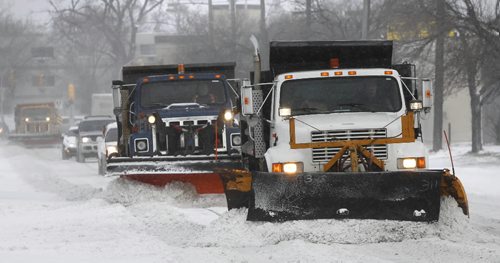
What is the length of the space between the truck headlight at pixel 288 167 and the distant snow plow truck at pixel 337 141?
12mm

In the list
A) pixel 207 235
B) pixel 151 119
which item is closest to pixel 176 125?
pixel 151 119

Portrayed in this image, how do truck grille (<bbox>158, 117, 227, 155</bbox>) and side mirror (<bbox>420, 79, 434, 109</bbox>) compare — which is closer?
side mirror (<bbox>420, 79, 434, 109</bbox>)

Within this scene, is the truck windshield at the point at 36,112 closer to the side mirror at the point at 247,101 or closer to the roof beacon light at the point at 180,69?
the roof beacon light at the point at 180,69

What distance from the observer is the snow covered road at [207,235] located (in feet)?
33.1

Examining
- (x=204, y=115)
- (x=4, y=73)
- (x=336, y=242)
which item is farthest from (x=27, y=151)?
(x=4, y=73)

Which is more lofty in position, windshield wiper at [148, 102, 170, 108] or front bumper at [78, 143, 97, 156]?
windshield wiper at [148, 102, 170, 108]

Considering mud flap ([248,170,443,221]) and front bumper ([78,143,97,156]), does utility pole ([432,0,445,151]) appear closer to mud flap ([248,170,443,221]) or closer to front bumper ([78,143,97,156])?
front bumper ([78,143,97,156])

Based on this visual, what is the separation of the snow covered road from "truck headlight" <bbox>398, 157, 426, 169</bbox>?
35.5 inches

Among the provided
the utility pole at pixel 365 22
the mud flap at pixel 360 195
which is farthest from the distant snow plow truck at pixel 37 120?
the mud flap at pixel 360 195

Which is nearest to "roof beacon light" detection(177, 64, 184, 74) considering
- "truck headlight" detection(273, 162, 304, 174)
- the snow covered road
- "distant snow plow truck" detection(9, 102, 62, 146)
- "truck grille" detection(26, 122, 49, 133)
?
the snow covered road

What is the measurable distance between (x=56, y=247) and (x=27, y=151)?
36279mm

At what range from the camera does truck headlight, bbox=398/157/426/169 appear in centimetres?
1178

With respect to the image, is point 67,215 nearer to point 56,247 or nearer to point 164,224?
point 164,224

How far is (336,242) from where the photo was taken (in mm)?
10820
